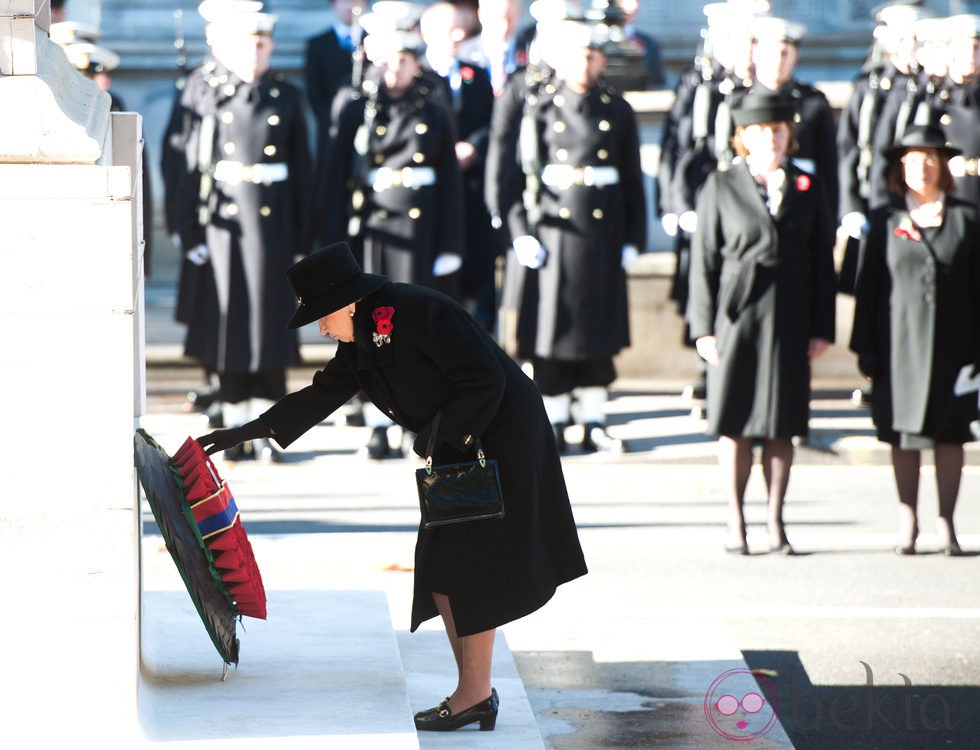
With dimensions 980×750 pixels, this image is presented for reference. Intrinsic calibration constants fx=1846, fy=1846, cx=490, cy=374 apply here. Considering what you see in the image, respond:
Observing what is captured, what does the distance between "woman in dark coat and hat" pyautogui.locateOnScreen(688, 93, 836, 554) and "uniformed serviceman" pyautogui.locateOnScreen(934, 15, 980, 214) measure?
10.4ft

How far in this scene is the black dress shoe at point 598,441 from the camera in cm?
981

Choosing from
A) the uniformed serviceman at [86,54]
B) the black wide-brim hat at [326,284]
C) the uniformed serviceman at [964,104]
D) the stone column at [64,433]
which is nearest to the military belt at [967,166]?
the uniformed serviceman at [964,104]

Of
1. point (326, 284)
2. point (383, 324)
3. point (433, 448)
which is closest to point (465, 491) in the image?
point (433, 448)

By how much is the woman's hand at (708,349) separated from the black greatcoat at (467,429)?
2.61m

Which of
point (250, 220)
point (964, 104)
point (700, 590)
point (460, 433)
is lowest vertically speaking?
point (700, 590)

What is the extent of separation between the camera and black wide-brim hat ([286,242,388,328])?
4.70 meters

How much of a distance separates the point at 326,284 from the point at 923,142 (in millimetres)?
3451

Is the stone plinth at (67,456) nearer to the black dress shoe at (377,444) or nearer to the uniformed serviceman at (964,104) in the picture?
the black dress shoe at (377,444)

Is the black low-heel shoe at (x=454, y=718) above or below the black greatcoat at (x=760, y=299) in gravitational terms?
below

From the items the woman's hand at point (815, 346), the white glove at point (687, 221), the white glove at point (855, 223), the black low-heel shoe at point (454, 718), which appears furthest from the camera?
the white glove at point (687, 221)

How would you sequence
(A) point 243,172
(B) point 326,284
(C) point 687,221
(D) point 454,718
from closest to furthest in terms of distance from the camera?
(B) point 326,284 → (D) point 454,718 → (A) point 243,172 → (C) point 687,221

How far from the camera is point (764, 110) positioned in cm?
736

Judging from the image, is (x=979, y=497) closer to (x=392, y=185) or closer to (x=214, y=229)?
(x=392, y=185)

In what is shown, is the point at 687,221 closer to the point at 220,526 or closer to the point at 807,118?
the point at 807,118
